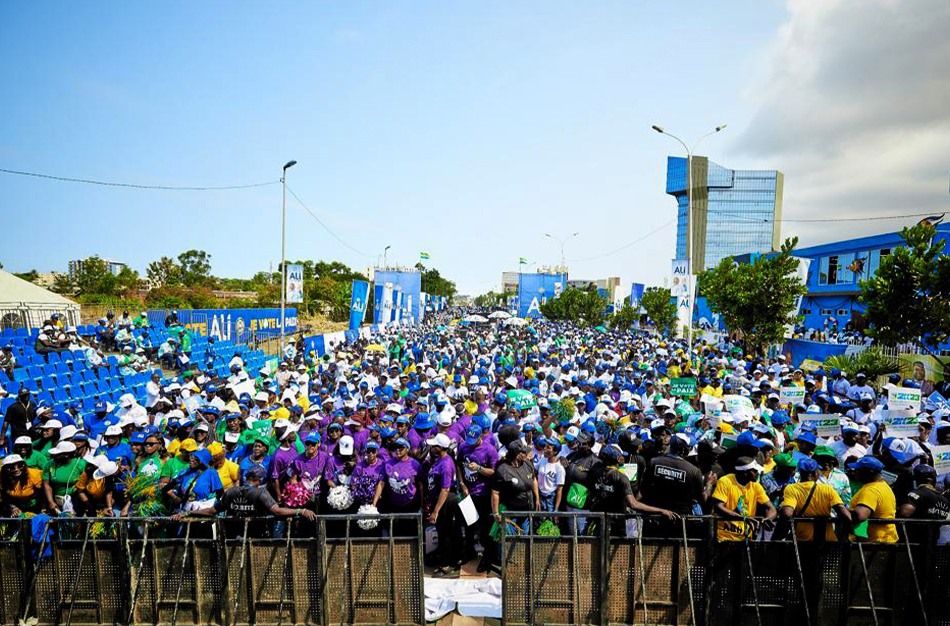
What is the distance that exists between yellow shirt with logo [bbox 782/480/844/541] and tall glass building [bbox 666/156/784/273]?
132m

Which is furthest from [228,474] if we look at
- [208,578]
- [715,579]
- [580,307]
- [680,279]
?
[580,307]

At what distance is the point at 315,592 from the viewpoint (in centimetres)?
458

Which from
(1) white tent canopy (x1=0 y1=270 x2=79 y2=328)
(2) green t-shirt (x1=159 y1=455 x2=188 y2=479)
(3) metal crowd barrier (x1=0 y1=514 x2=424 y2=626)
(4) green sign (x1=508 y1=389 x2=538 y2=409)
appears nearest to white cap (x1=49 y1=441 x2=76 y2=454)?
(3) metal crowd barrier (x1=0 y1=514 x2=424 y2=626)

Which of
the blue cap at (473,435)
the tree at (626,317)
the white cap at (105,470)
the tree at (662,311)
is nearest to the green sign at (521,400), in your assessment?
the blue cap at (473,435)

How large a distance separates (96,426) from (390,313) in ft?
78.3

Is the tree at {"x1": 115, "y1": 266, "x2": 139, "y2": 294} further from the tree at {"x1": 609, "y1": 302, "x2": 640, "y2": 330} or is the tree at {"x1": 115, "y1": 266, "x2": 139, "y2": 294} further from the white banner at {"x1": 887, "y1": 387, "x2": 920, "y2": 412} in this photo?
the white banner at {"x1": 887, "y1": 387, "x2": 920, "y2": 412}

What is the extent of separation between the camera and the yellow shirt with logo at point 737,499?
15.1ft

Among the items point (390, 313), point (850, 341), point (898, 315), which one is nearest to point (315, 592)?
point (898, 315)

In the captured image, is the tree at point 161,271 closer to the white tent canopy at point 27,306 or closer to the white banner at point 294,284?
the white tent canopy at point 27,306

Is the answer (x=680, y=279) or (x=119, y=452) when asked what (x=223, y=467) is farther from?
(x=680, y=279)

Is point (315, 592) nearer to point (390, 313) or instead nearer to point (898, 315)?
point (898, 315)

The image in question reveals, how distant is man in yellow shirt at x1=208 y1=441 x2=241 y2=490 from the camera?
5.33 meters

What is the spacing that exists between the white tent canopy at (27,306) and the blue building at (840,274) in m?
42.9

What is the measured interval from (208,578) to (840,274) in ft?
148
